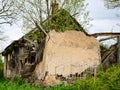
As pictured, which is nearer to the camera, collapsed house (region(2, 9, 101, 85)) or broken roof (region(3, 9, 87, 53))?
collapsed house (region(2, 9, 101, 85))

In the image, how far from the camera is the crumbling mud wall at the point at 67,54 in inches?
946

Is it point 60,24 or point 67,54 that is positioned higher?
point 60,24

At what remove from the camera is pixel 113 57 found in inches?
1042

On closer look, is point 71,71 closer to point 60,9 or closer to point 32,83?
point 32,83

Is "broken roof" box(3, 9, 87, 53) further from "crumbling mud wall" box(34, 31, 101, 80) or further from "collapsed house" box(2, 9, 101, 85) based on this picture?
"crumbling mud wall" box(34, 31, 101, 80)

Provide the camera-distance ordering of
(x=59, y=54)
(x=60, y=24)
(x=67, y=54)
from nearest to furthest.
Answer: (x=59, y=54)
(x=67, y=54)
(x=60, y=24)

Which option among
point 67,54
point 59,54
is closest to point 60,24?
point 67,54

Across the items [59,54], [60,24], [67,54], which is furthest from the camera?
[60,24]

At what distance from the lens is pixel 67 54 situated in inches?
981

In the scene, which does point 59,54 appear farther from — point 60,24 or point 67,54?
point 60,24

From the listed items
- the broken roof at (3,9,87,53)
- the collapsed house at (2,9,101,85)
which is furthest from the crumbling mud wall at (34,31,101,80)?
A: the broken roof at (3,9,87,53)

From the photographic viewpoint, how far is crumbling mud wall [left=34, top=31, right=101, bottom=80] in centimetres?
2403

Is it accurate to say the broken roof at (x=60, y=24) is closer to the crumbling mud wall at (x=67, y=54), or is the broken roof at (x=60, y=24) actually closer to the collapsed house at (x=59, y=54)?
the collapsed house at (x=59, y=54)

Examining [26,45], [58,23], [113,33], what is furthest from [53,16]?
[113,33]
